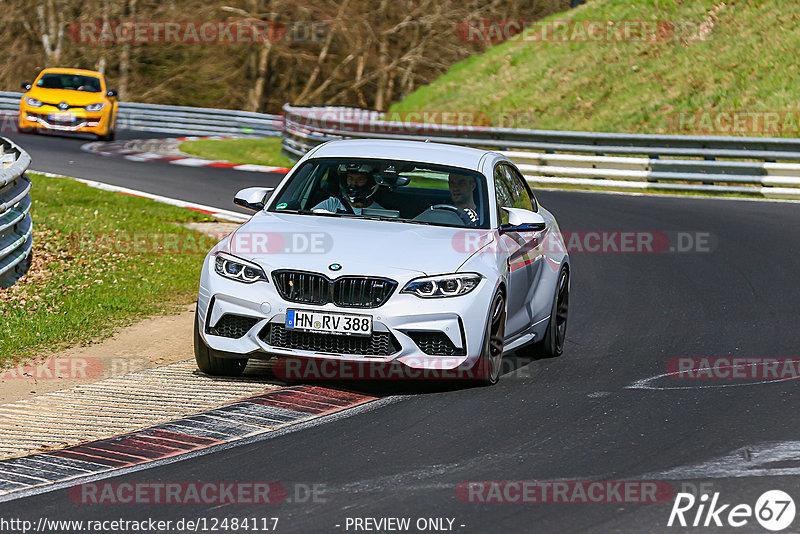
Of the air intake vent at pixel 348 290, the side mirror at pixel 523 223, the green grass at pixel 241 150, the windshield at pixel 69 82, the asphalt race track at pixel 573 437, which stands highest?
the side mirror at pixel 523 223

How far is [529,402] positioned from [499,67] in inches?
1154

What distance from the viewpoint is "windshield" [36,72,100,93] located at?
100 ft

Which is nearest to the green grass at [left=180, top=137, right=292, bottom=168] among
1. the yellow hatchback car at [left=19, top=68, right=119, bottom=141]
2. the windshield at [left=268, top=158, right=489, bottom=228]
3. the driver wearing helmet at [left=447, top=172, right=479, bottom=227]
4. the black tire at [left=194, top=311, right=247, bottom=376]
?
the yellow hatchback car at [left=19, top=68, right=119, bottom=141]

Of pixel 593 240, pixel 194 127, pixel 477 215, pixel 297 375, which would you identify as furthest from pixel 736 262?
pixel 194 127

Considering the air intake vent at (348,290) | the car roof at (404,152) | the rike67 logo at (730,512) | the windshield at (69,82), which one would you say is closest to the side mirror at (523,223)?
the car roof at (404,152)

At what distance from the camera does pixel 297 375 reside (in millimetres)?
8328

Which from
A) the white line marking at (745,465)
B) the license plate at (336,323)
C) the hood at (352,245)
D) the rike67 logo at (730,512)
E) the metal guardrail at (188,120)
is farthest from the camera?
the metal guardrail at (188,120)

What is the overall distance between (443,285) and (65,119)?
23614 millimetres

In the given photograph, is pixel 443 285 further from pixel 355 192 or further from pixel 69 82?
pixel 69 82

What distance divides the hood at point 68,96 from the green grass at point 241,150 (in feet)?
7.76

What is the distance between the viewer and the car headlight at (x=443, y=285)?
7766 millimetres

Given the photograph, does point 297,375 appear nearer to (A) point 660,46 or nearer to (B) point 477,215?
(B) point 477,215

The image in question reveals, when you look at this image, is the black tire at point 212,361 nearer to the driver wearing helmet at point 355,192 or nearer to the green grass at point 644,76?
the driver wearing helmet at point 355,192

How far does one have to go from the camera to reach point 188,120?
4100cm
